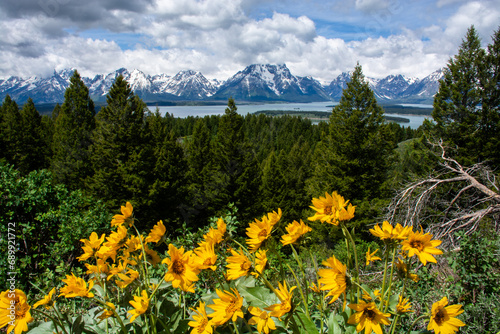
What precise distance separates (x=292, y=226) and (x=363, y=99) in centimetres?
1623

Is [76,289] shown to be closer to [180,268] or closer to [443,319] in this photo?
[180,268]

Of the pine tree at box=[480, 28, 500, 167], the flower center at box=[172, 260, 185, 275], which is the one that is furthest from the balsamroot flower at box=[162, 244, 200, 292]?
the pine tree at box=[480, 28, 500, 167]

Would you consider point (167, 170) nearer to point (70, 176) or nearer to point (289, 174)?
point (70, 176)

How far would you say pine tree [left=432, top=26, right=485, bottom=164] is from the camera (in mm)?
13188

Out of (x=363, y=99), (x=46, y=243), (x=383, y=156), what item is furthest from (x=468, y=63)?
(x=46, y=243)

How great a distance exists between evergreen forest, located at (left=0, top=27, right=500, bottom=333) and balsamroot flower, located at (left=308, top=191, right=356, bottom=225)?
7.2 inches

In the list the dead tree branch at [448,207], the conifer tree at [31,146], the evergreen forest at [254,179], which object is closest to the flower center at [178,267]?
the evergreen forest at [254,179]

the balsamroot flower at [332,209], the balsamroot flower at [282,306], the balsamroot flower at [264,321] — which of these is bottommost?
the balsamroot flower at [264,321]

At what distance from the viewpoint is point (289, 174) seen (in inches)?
1110

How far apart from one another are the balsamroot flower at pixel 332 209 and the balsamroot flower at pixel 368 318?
0.35m

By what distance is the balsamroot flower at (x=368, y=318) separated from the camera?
966 mm

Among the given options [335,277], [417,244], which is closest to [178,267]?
[335,277]

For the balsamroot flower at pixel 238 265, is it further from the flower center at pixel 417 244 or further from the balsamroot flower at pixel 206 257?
the flower center at pixel 417 244

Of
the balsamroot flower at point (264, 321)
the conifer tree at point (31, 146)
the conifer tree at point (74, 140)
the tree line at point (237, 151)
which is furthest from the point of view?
the conifer tree at point (31, 146)
